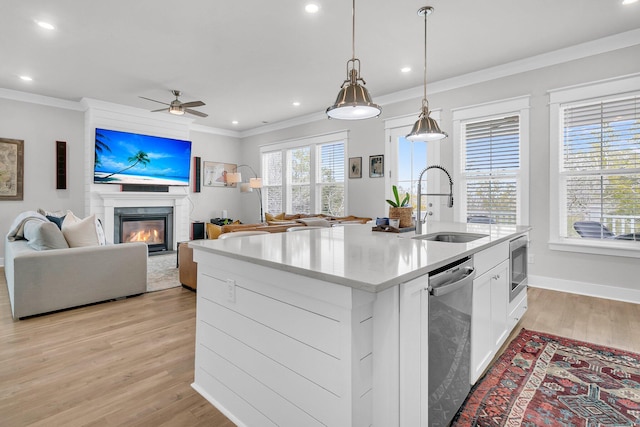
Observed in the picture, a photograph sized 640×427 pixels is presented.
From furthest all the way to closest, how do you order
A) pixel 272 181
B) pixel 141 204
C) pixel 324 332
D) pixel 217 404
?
1. pixel 272 181
2. pixel 141 204
3. pixel 217 404
4. pixel 324 332

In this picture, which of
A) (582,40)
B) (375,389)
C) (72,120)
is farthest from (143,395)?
(72,120)

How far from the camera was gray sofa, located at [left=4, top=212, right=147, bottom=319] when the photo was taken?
2.98 metres

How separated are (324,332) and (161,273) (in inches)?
172

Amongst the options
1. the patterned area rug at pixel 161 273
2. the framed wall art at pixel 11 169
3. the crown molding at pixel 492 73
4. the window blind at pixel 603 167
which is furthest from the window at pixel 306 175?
the framed wall art at pixel 11 169

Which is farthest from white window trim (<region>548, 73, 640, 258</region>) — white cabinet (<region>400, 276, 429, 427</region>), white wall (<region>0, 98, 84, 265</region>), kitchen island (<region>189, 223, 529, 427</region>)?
white wall (<region>0, 98, 84, 265</region>)

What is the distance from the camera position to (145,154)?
6250 millimetres

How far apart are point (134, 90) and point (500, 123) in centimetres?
553

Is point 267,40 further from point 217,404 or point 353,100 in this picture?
point 217,404

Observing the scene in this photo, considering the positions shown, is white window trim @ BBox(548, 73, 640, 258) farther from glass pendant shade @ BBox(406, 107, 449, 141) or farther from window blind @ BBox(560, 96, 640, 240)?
glass pendant shade @ BBox(406, 107, 449, 141)

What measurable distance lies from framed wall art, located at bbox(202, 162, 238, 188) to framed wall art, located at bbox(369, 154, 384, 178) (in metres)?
3.70

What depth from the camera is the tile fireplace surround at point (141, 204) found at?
5.83 metres

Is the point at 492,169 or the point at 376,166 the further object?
the point at 376,166

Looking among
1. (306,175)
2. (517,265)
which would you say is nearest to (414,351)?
(517,265)

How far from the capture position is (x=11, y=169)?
16.9 ft
